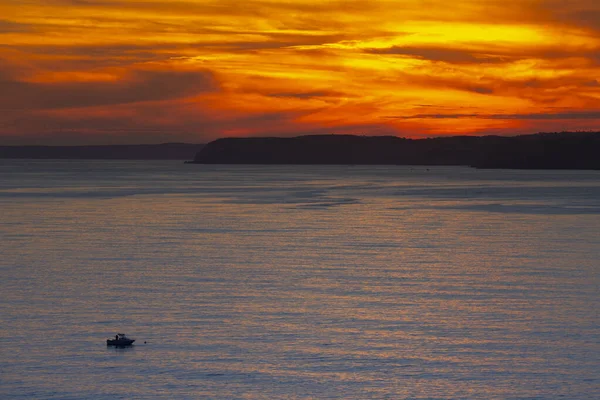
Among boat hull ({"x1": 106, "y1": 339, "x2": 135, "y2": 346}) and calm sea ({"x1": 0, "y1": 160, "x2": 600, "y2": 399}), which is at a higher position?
boat hull ({"x1": 106, "y1": 339, "x2": 135, "y2": 346})

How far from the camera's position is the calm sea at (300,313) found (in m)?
21.8

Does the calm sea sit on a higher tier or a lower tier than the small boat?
lower

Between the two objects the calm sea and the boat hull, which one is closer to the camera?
the calm sea

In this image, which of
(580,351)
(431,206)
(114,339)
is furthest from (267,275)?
(431,206)

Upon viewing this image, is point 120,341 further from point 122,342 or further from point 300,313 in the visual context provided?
point 300,313

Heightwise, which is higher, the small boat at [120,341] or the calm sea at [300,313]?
the small boat at [120,341]

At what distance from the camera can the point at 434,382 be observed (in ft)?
71.2

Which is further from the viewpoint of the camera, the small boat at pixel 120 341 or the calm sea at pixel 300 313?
the small boat at pixel 120 341

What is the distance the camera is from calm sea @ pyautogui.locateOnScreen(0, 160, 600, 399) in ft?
71.4

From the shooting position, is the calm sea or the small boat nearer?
the calm sea

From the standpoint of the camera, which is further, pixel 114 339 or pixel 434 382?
pixel 114 339

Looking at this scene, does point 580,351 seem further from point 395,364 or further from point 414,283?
point 414,283

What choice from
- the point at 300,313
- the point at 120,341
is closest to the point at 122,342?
the point at 120,341

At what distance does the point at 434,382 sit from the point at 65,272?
2105 cm
